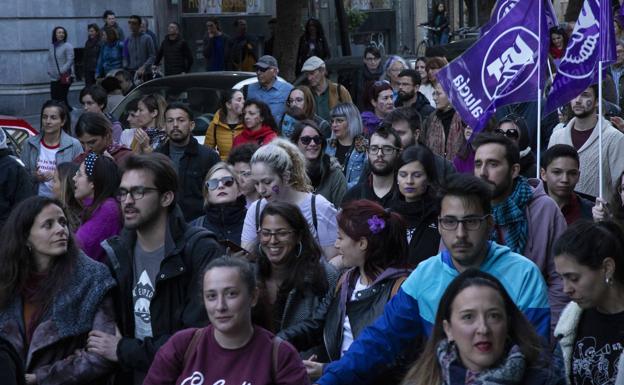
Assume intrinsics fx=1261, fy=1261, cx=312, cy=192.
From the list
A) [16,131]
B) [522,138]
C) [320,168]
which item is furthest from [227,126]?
[522,138]

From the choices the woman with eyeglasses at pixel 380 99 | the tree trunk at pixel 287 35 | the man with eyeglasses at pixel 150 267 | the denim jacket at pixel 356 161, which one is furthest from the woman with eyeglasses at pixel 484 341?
the tree trunk at pixel 287 35

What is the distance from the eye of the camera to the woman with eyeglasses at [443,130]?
10719 millimetres

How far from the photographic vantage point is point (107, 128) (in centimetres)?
1000

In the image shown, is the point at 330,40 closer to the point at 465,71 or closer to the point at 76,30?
the point at 76,30

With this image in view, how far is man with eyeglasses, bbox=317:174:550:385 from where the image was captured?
5.29m

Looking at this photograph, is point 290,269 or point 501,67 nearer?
point 290,269

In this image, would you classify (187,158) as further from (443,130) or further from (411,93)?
(411,93)

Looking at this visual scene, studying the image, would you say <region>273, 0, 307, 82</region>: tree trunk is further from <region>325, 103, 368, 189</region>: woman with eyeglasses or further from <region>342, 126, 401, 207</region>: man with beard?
<region>342, 126, 401, 207</region>: man with beard

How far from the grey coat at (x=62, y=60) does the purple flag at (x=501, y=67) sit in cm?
1676

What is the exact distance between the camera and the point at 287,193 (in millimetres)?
8133

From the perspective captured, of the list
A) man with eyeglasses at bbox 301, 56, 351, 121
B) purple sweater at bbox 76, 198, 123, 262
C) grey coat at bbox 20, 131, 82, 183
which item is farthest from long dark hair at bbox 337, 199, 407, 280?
man with eyeglasses at bbox 301, 56, 351, 121

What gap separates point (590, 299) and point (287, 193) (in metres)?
3.18

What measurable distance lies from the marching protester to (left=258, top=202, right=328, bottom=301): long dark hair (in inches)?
42.8

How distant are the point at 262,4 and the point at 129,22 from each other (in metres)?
8.85
